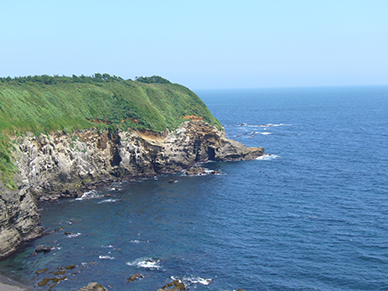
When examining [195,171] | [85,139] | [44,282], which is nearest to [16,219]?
[44,282]

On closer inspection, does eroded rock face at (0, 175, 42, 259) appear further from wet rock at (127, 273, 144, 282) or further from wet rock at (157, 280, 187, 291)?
wet rock at (157, 280, 187, 291)

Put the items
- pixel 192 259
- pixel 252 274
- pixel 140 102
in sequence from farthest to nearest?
pixel 140 102, pixel 192 259, pixel 252 274

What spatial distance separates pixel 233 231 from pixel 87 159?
1583 inches

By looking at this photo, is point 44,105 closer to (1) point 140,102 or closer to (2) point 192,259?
(1) point 140,102

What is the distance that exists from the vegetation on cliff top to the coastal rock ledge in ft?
8.52

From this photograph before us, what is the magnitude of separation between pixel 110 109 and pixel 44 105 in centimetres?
1798

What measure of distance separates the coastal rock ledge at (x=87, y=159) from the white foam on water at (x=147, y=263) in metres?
19.0

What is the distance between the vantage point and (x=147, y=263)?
52.4 meters

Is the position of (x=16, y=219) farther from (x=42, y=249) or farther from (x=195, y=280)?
(x=195, y=280)

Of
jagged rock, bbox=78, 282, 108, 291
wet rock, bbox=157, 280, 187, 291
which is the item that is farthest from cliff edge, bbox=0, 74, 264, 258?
wet rock, bbox=157, 280, 187, 291

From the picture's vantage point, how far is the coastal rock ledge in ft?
194

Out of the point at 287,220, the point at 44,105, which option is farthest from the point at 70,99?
the point at 287,220

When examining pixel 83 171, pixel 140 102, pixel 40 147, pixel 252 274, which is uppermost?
pixel 140 102

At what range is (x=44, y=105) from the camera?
86938 mm
